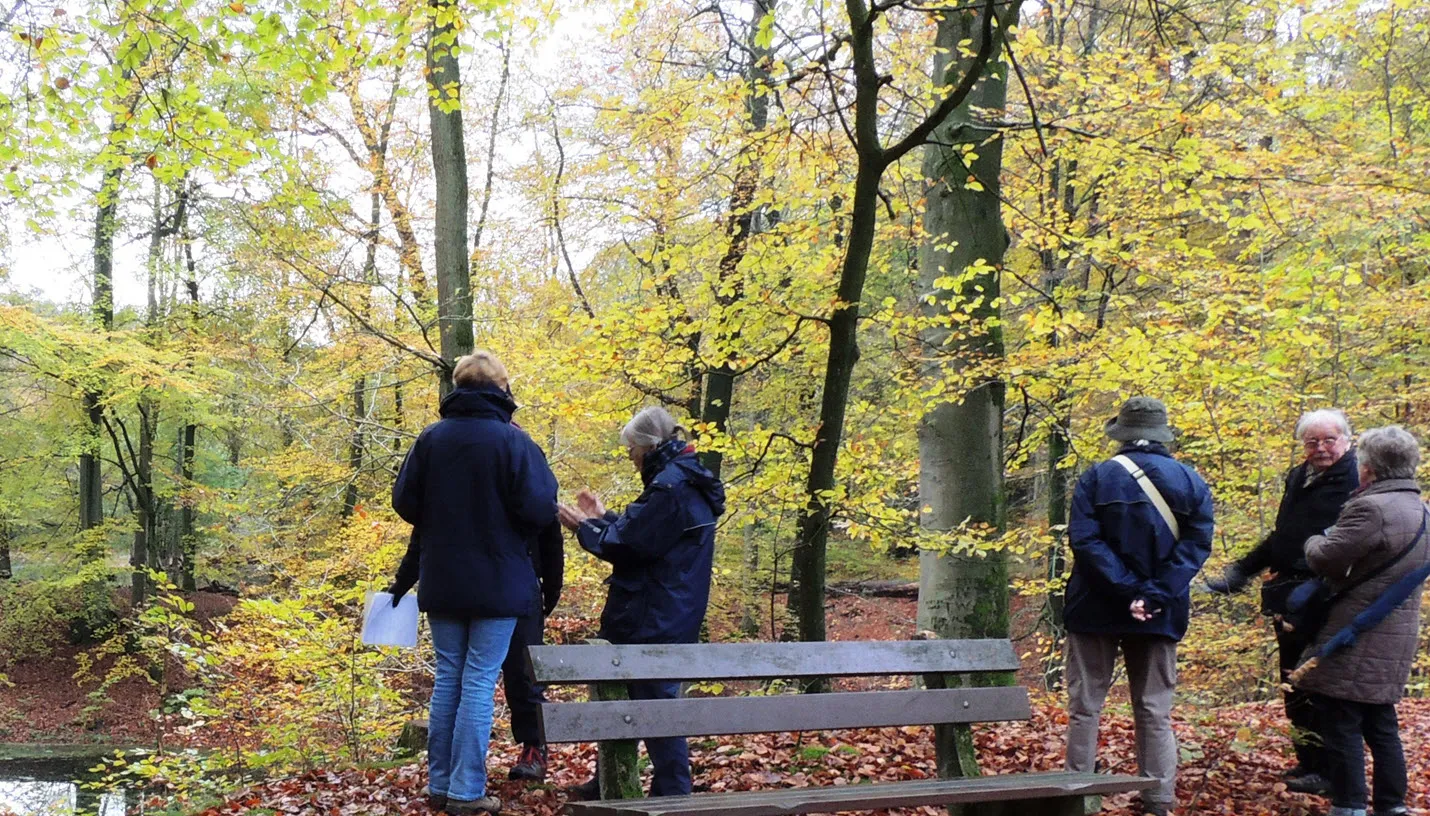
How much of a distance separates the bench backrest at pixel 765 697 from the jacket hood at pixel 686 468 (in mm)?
705

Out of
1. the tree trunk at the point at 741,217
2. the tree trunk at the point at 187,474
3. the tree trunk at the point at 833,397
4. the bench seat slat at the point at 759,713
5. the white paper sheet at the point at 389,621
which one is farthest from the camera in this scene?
the tree trunk at the point at 187,474

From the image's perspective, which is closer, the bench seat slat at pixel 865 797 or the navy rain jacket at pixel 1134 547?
the bench seat slat at pixel 865 797

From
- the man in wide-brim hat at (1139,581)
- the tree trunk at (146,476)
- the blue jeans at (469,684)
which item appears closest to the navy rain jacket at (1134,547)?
the man in wide-brim hat at (1139,581)

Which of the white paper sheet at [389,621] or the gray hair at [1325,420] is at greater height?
the gray hair at [1325,420]

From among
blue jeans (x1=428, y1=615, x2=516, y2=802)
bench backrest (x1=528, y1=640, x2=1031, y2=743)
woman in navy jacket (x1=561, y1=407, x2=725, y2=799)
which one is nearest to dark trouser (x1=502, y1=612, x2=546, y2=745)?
blue jeans (x1=428, y1=615, x2=516, y2=802)

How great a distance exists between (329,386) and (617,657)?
33.8 ft

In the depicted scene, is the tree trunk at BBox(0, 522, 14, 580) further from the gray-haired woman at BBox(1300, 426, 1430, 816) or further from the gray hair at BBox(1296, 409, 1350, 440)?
the gray-haired woman at BBox(1300, 426, 1430, 816)

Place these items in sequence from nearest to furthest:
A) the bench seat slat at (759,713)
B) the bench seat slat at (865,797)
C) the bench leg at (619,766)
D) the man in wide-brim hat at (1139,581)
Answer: the bench seat slat at (865,797) → the bench seat slat at (759,713) → the bench leg at (619,766) → the man in wide-brim hat at (1139,581)

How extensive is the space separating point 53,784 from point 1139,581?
14552mm

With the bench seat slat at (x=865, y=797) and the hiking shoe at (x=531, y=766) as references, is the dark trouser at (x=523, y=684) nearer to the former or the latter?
the hiking shoe at (x=531, y=766)

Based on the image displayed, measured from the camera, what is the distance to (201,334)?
17688mm

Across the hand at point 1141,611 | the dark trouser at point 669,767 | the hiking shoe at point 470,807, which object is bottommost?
the hiking shoe at point 470,807

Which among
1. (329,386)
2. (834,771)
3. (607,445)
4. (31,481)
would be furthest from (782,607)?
(31,481)

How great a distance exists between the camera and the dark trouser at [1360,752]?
404 cm
